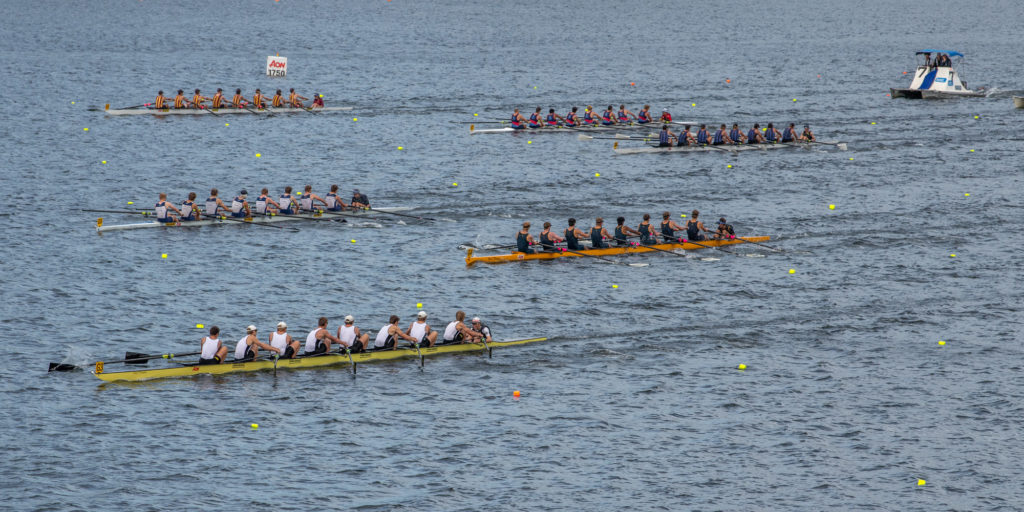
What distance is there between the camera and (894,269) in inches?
1821

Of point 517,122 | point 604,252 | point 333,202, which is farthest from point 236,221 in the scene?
point 517,122

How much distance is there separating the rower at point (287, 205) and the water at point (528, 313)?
1153 mm

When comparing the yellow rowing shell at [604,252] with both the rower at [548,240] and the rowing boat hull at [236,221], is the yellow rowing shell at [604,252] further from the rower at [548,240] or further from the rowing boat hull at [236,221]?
the rowing boat hull at [236,221]

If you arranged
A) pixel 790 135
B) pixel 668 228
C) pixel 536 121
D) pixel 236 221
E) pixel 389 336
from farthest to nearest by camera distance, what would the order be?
pixel 536 121 → pixel 790 135 → pixel 236 221 → pixel 668 228 → pixel 389 336

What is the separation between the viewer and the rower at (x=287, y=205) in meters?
51.3

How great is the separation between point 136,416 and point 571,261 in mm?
20222

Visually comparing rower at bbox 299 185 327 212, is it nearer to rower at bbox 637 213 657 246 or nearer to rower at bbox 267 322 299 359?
rower at bbox 637 213 657 246

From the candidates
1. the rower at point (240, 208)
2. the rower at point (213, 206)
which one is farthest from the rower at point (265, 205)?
the rower at point (213, 206)

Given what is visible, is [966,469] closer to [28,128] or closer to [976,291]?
[976,291]

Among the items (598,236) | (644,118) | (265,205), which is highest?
(644,118)

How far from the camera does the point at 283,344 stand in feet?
113

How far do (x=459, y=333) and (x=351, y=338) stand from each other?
11.0ft

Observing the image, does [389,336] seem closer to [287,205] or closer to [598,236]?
[598,236]

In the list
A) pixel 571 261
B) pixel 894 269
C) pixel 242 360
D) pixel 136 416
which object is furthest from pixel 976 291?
pixel 136 416
